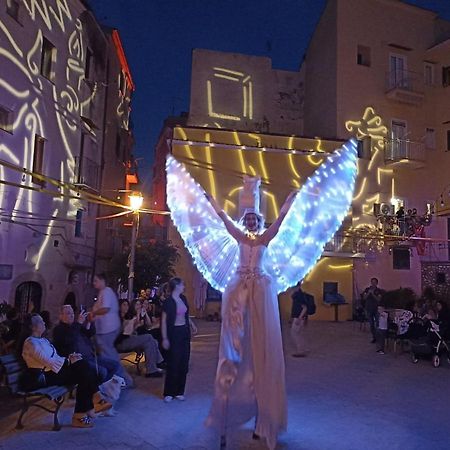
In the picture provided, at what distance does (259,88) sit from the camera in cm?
2155

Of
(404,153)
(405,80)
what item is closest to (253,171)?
(404,153)

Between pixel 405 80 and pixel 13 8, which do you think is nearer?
pixel 13 8

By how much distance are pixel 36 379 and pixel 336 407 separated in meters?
3.51

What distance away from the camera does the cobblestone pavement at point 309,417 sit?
14.3 ft

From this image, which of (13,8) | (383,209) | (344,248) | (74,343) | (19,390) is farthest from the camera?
(344,248)

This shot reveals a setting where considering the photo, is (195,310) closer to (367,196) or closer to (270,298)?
(367,196)

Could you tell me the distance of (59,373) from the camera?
503 cm

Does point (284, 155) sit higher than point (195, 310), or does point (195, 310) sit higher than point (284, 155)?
point (284, 155)

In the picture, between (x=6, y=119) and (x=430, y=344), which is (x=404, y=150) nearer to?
(x=430, y=344)

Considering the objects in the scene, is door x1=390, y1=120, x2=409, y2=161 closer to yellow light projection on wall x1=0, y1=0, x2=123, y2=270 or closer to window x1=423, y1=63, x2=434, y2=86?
window x1=423, y1=63, x2=434, y2=86

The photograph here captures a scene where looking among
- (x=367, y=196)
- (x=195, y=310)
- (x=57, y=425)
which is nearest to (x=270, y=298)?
(x=57, y=425)

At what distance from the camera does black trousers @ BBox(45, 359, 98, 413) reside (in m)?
4.84

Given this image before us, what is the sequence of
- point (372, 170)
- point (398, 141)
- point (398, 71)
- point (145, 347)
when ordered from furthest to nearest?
point (398, 71) → point (398, 141) → point (372, 170) → point (145, 347)

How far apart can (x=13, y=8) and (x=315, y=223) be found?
10.6 metres
